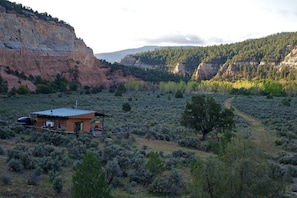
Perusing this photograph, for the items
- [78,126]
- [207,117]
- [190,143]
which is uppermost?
[207,117]

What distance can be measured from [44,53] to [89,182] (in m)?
94.1

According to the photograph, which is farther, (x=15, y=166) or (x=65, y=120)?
(x=65, y=120)

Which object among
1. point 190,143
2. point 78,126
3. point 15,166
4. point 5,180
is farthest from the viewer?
point 78,126

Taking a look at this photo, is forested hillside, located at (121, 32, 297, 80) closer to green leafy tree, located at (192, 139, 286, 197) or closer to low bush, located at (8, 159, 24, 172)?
low bush, located at (8, 159, 24, 172)

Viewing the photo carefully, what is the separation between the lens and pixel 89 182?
8.71 metres

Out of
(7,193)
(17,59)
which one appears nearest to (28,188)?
(7,193)

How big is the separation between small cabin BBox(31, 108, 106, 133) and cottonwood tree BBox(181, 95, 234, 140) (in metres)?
7.79

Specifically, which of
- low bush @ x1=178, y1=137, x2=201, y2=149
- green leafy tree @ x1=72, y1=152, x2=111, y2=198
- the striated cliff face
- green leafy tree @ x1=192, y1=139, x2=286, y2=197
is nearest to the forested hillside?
the striated cliff face

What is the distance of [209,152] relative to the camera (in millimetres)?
23688

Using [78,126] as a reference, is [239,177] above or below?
above

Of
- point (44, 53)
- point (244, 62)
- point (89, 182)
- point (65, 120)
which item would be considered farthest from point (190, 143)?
point (244, 62)

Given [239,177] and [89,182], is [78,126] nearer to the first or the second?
[89,182]

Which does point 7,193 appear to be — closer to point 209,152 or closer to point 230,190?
point 230,190

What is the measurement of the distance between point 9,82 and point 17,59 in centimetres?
1450
